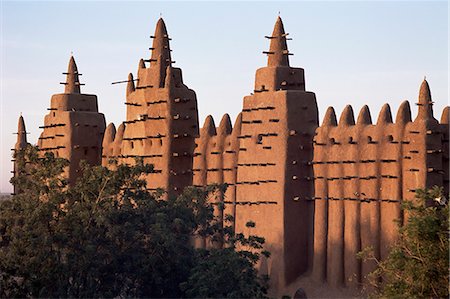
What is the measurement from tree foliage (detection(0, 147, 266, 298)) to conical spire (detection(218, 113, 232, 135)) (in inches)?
236

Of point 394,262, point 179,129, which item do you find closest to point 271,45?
point 179,129

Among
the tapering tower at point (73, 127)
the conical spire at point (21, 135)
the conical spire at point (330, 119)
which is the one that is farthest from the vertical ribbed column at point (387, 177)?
the conical spire at point (21, 135)

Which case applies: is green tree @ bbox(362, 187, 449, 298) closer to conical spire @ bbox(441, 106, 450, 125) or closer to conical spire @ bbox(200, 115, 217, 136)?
conical spire @ bbox(441, 106, 450, 125)

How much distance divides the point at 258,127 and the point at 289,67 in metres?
2.24

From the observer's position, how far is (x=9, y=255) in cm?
3197

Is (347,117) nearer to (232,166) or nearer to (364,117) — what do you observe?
(364,117)

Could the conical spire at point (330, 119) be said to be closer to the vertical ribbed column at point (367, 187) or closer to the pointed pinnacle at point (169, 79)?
the vertical ribbed column at point (367, 187)

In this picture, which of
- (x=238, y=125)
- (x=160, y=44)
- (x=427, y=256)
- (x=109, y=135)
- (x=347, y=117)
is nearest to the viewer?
(x=427, y=256)

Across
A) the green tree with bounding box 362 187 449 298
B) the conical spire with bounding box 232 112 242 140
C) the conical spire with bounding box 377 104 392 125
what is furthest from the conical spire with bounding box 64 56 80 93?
the green tree with bounding box 362 187 449 298

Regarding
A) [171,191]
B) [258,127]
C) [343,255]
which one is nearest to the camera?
[343,255]

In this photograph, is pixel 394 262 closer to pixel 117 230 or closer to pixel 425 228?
pixel 425 228

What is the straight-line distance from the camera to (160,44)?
146 feet

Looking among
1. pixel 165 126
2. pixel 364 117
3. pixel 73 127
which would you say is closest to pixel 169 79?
pixel 165 126

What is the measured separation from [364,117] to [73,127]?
50.4ft
